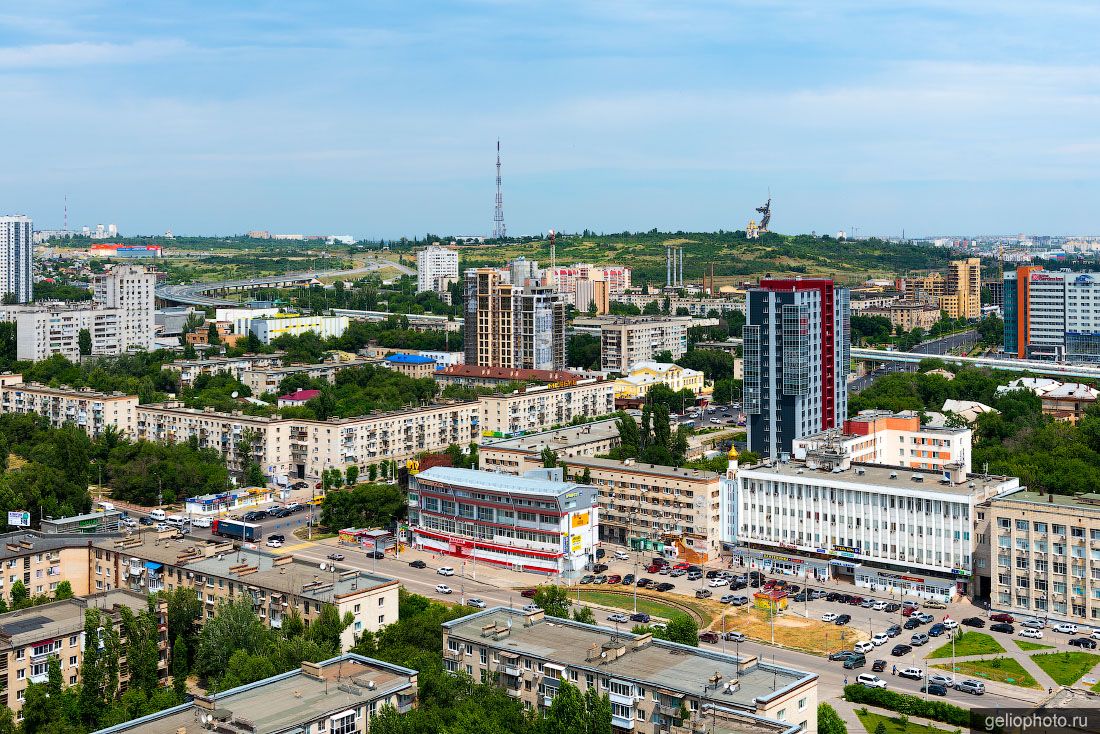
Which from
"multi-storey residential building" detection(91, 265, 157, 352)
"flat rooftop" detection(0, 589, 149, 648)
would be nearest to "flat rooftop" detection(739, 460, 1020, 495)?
"flat rooftop" detection(0, 589, 149, 648)

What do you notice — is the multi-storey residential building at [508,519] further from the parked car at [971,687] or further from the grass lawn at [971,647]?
the parked car at [971,687]

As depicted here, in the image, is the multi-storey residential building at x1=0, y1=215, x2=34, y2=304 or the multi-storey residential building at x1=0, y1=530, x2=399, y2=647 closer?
the multi-storey residential building at x1=0, y1=530, x2=399, y2=647

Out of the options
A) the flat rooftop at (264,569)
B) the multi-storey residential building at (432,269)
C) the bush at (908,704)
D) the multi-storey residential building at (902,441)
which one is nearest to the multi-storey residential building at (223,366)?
the multi-storey residential building at (902,441)

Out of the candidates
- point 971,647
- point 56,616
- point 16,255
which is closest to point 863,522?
point 971,647

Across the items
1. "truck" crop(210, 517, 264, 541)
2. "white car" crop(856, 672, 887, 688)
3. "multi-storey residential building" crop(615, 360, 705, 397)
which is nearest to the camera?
"white car" crop(856, 672, 887, 688)

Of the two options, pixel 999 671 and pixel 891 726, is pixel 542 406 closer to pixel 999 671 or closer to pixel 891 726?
pixel 999 671

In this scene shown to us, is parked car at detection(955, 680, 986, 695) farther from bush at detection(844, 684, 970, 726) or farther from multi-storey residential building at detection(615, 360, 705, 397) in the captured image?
multi-storey residential building at detection(615, 360, 705, 397)
